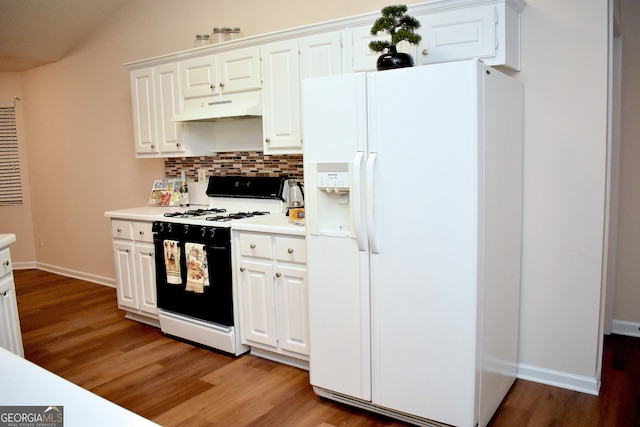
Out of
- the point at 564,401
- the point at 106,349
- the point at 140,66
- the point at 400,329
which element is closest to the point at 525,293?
the point at 564,401

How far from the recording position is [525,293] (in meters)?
2.90

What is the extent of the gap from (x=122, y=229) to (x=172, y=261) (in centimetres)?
73

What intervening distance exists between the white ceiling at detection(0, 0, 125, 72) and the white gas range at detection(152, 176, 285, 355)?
2.45 meters

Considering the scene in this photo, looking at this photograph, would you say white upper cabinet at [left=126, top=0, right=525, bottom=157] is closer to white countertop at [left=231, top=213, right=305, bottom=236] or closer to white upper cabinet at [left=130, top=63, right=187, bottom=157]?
white upper cabinet at [left=130, top=63, right=187, bottom=157]

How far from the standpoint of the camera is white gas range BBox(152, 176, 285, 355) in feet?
11.0

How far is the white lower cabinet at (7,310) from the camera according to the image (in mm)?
2492

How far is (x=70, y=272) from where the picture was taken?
5895 mm

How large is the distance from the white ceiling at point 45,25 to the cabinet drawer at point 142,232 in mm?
2374

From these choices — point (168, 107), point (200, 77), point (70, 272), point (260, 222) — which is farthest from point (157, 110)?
point (70, 272)

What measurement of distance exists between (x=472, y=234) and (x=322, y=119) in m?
0.92

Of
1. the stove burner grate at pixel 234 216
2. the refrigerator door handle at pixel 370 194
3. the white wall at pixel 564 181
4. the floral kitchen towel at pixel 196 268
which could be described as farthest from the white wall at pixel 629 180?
the floral kitchen towel at pixel 196 268

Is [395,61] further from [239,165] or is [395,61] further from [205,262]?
[239,165]

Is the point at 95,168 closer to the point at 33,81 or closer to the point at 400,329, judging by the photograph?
the point at 33,81

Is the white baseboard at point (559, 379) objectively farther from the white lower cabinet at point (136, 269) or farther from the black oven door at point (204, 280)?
the white lower cabinet at point (136, 269)
